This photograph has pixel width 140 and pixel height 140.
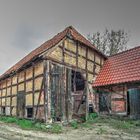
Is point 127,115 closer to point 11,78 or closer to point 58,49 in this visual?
point 58,49

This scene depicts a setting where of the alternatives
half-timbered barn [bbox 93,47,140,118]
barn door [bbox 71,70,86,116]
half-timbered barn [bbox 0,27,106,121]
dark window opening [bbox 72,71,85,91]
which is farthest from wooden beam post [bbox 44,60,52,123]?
half-timbered barn [bbox 93,47,140,118]

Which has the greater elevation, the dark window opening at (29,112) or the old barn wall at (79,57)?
the old barn wall at (79,57)

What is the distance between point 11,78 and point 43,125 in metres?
7.09

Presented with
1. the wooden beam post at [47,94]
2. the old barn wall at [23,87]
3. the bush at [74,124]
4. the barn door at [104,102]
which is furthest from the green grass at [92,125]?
the old barn wall at [23,87]

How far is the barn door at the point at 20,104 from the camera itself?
1605 cm

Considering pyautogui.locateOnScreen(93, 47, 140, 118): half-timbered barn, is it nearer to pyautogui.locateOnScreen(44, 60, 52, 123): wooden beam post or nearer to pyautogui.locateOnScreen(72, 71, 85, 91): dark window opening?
pyautogui.locateOnScreen(72, 71, 85, 91): dark window opening

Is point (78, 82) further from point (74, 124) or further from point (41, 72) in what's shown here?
point (74, 124)

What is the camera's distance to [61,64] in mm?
14555

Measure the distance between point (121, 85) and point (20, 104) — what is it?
22.7 ft

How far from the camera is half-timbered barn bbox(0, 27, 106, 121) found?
1373 cm

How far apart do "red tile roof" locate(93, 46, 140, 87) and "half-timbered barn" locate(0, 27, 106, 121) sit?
1.75ft

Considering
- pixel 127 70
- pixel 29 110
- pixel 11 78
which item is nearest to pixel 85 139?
pixel 29 110

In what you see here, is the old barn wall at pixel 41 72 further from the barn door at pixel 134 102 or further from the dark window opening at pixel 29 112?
the barn door at pixel 134 102

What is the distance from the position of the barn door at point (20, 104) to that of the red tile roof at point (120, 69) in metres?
4.97
